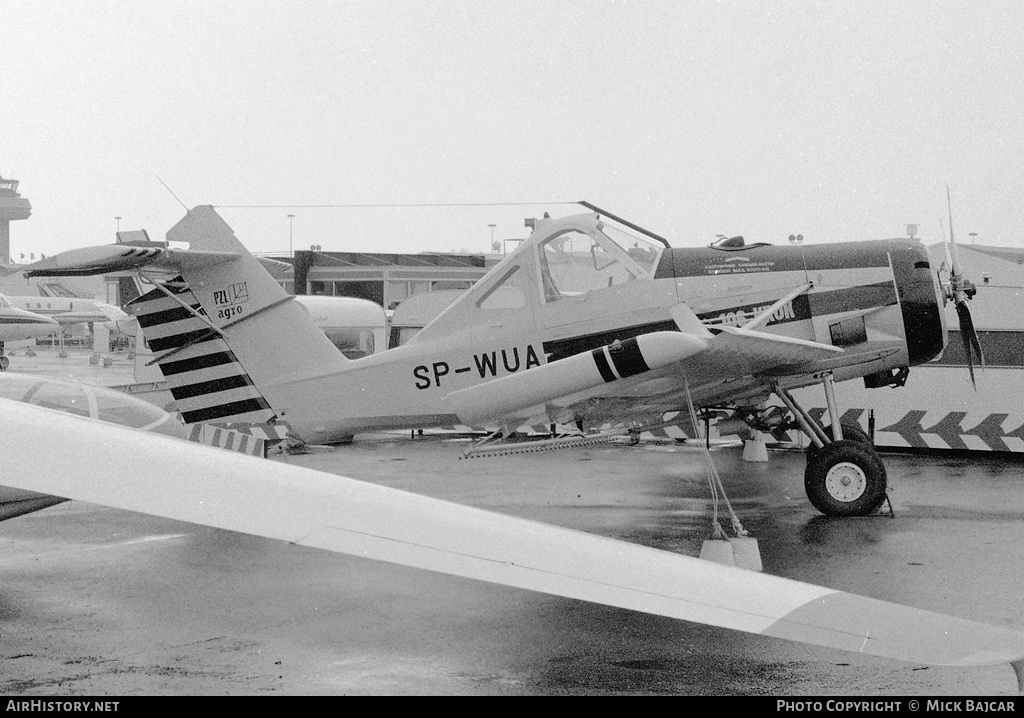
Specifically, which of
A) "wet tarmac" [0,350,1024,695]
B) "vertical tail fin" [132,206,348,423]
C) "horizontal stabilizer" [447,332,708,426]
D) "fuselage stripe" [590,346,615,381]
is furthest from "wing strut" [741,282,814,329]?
"vertical tail fin" [132,206,348,423]

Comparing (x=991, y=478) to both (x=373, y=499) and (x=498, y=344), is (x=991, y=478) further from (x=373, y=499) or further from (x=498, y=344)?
(x=373, y=499)

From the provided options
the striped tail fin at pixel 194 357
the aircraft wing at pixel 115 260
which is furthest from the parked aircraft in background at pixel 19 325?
the aircraft wing at pixel 115 260

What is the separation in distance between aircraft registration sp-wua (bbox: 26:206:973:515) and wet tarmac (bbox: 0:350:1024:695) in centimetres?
106

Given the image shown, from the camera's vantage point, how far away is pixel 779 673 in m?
4.50

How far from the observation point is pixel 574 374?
6.66 metres

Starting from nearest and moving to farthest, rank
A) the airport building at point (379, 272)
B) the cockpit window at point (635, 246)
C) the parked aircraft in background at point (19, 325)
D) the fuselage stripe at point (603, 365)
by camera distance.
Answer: the fuselage stripe at point (603, 365)
the cockpit window at point (635, 246)
the airport building at point (379, 272)
the parked aircraft in background at point (19, 325)

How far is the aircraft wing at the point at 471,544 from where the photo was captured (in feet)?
8.83

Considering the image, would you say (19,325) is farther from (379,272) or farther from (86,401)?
(86,401)

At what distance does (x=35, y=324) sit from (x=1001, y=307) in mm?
35666

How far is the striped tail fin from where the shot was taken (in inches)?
356

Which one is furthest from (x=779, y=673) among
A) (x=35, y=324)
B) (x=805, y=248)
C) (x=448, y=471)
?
(x=35, y=324)

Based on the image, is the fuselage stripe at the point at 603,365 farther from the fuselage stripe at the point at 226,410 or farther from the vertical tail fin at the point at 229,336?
the fuselage stripe at the point at 226,410

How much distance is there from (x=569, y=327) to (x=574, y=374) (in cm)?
157

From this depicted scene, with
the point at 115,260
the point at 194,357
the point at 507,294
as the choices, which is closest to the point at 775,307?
A: the point at 507,294
